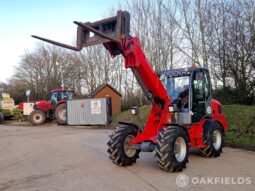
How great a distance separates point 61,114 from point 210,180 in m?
19.7

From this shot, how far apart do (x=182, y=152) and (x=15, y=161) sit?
529cm

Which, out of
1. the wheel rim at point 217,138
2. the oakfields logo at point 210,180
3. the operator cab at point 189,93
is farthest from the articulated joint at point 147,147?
the wheel rim at point 217,138

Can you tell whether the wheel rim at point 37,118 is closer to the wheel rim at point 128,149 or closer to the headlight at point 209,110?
the wheel rim at point 128,149

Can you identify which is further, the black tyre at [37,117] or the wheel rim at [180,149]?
the black tyre at [37,117]

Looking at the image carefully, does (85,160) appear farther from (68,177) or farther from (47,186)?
(47,186)

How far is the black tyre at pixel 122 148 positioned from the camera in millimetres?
8437

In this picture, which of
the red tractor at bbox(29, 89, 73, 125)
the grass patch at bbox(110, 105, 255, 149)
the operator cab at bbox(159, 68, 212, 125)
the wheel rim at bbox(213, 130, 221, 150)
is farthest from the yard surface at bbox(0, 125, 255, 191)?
the red tractor at bbox(29, 89, 73, 125)

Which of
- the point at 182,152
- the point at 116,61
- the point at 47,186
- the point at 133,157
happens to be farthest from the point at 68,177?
the point at 116,61

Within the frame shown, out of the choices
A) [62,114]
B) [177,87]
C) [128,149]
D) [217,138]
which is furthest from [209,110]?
[62,114]

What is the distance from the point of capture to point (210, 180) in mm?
6789

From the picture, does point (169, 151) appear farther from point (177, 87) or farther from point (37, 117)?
point (37, 117)

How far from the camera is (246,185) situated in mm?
6391

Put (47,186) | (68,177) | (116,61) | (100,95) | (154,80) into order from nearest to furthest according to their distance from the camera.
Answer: (47,186) < (68,177) < (154,80) < (100,95) < (116,61)

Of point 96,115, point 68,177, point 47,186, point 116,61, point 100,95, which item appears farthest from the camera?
point 116,61
